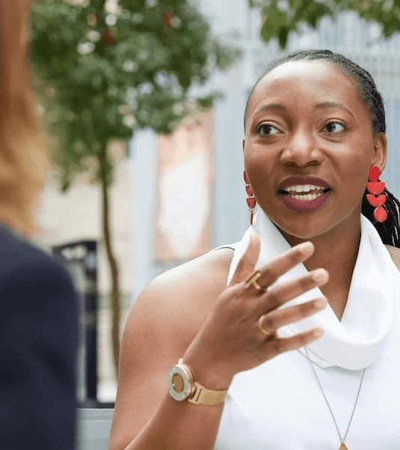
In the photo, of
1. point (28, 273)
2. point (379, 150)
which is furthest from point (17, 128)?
point (379, 150)

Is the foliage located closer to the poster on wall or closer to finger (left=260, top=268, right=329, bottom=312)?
the poster on wall

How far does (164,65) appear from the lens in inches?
348

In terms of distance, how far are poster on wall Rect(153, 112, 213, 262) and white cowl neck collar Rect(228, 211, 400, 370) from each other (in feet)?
36.9

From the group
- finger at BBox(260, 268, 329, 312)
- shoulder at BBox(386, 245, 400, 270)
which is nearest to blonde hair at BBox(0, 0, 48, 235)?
finger at BBox(260, 268, 329, 312)

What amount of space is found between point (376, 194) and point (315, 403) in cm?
55

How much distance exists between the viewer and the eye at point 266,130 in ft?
7.59

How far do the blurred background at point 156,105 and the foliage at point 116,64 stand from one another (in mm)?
11

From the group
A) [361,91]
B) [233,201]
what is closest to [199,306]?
[361,91]

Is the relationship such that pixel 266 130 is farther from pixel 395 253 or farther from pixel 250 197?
pixel 395 253

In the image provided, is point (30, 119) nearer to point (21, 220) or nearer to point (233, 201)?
point (21, 220)

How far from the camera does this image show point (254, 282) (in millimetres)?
1726

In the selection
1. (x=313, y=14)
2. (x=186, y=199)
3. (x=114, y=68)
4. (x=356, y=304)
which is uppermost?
(x=356, y=304)

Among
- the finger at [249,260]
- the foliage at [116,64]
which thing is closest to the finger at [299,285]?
the finger at [249,260]

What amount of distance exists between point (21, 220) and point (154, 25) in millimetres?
7764
